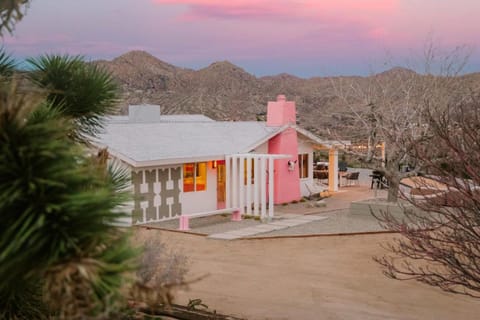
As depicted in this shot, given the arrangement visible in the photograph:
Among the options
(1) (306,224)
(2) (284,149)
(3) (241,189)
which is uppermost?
(2) (284,149)

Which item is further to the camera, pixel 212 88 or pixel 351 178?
pixel 212 88

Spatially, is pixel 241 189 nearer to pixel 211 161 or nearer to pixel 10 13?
pixel 211 161

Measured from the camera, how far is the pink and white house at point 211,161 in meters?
18.0

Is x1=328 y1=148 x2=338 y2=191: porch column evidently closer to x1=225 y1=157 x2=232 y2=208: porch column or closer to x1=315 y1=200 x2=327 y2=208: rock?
x1=315 y1=200 x2=327 y2=208: rock

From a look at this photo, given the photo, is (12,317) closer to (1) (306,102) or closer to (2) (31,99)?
(2) (31,99)

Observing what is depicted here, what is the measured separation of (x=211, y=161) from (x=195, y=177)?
31.1 inches

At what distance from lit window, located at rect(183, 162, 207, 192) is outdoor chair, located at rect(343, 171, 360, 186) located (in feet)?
30.3

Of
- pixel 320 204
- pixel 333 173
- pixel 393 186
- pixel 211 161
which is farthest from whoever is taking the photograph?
pixel 333 173

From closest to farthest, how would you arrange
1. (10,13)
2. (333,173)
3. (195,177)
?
(10,13) → (195,177) → (333,173)

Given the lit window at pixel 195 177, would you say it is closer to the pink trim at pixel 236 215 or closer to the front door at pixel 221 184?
the front door at pixel 221 184

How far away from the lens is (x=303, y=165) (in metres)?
24.3

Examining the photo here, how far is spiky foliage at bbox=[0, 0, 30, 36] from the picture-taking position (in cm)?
333

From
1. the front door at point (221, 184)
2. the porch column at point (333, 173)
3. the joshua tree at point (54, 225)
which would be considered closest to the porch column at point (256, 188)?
the front door at point (221, 184)

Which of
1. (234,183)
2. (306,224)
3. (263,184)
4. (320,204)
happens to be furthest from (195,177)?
(320,204)
